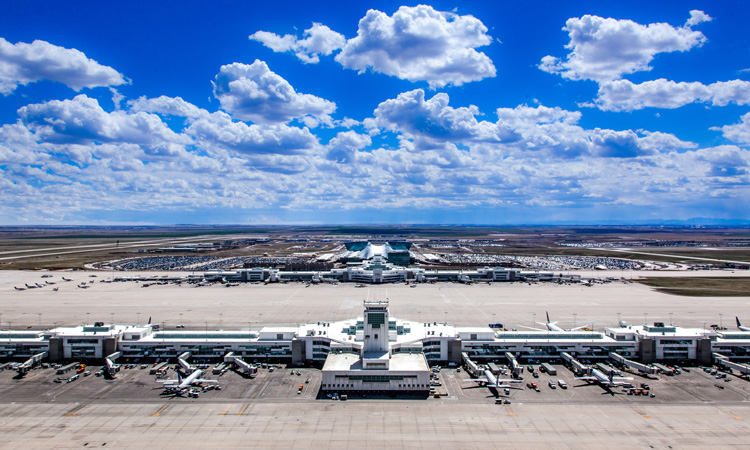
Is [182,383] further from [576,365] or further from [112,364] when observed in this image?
[576,365]

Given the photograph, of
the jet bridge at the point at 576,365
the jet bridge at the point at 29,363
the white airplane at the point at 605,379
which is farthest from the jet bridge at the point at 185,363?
the jet bridge at the point at 576,365

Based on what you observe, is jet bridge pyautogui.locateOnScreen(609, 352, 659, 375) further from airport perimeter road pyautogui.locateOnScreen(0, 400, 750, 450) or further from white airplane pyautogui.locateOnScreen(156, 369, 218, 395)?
white airplane pyautogui.locateOnScreen(156, 369, 218, 395)

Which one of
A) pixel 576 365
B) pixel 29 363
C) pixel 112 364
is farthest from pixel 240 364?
pixel 576 365

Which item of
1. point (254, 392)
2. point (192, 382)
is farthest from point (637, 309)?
point (192, 382)

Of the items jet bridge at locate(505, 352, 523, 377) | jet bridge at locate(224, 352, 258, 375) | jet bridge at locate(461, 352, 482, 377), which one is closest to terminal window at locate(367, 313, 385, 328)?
jet bridge at locate(461, 352, 482, 377)

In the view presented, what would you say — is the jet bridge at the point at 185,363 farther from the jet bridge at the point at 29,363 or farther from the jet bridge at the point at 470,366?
the jet bridge at the point at 470,366

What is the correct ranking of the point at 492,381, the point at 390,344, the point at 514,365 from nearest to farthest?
the point at 492,381
the point at 514,365
the point at 390,344
